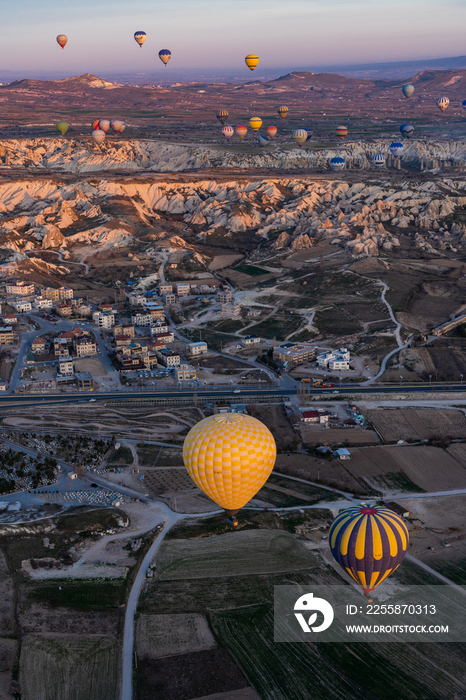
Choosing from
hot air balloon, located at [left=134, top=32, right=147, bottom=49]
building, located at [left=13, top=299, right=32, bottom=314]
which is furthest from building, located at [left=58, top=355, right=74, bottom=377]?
hot air balloon, located at [left=134, top=32, right=147, bottom=49]

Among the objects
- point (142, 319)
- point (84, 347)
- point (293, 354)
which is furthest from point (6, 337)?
point (293, 354)

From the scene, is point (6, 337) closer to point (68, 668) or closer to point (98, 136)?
point (68, 668)

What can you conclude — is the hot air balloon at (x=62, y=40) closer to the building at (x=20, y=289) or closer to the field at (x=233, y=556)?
the building at (x=20, y=289)

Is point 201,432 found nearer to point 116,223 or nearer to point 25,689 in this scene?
point 25,689

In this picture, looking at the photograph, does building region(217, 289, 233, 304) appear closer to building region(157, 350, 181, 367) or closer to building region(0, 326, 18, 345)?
building region(157, 350, 181, 367)

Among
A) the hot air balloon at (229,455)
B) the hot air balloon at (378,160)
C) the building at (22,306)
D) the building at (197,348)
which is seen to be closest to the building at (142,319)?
the building at (197,348)
